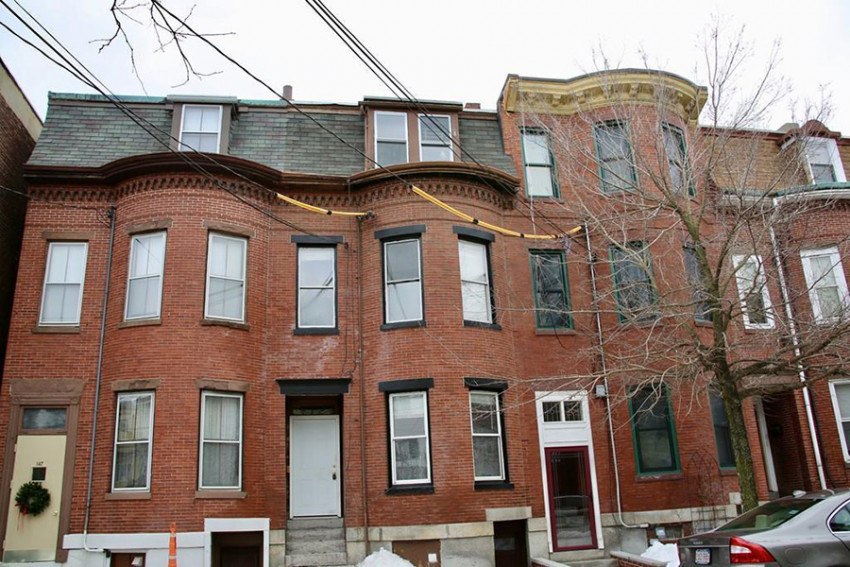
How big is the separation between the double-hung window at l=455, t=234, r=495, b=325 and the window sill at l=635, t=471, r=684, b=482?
14.8ft

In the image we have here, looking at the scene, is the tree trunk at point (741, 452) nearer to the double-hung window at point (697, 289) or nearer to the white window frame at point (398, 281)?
the double-hung window at point (697, 289)

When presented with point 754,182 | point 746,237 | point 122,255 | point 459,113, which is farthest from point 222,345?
point 754,182

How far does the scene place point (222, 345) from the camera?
14445 mm

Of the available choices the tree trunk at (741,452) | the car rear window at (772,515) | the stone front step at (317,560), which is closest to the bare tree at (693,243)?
the tree trunk at (741,452)

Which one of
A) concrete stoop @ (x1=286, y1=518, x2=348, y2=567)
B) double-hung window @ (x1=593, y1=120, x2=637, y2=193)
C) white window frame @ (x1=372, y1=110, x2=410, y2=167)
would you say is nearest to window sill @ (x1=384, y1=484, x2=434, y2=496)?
concrete stoop @ (x1=286, y1=518, x2=348, y2=567)

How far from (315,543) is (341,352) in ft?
12.5

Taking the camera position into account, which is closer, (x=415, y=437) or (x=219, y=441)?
(x=219, y=441)

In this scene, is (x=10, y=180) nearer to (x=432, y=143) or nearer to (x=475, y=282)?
(x=432, y=143)

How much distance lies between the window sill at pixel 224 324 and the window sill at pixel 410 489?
4321 millimetres

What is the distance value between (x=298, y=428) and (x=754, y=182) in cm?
1121

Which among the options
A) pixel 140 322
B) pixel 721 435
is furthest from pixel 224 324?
pixel 721 435

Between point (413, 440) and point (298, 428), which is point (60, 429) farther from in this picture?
point (413, 440)

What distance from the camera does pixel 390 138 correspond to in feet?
56.2

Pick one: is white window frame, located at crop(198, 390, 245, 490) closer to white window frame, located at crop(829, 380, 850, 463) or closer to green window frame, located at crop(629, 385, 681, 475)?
green window frame, located at crop(629, 385, 681, 475)
